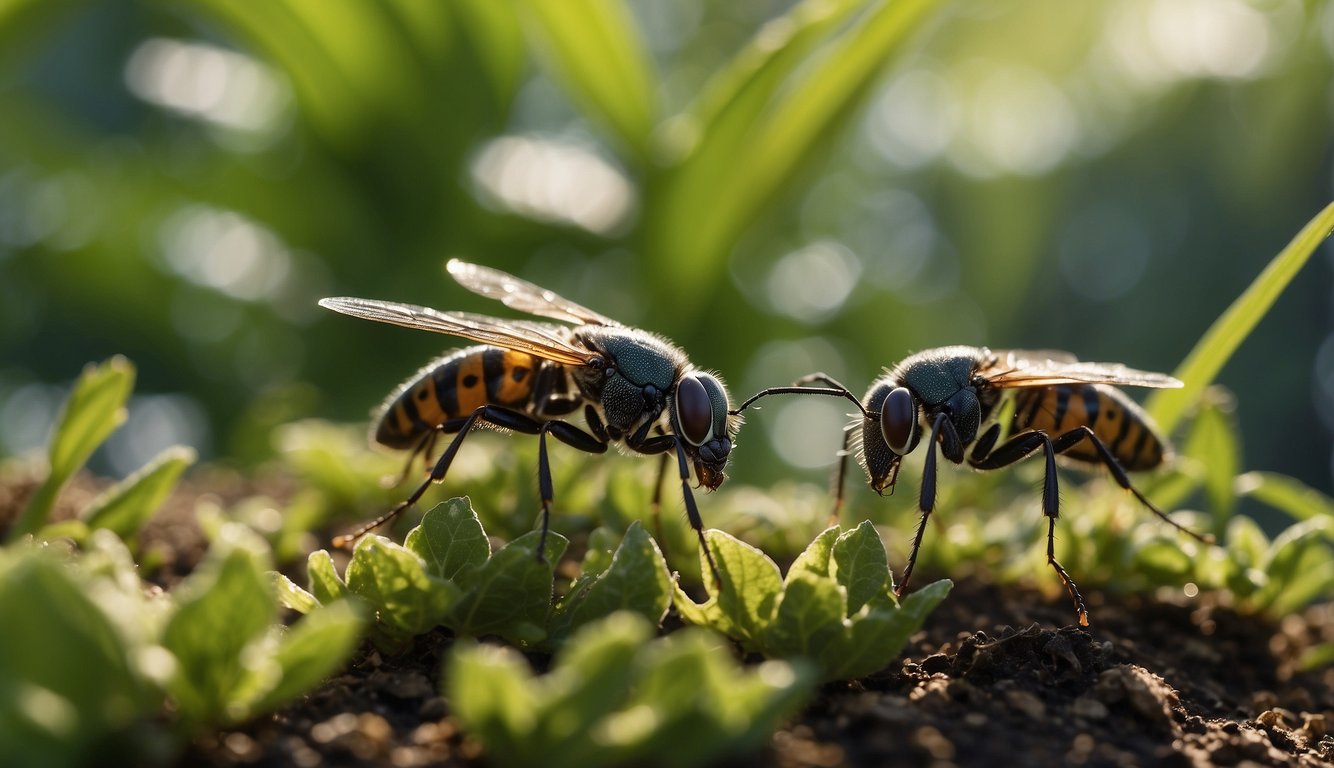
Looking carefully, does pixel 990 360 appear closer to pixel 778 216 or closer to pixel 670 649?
pixel 670 649

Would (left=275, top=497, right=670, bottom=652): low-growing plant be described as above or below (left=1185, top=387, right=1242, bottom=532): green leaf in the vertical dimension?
above

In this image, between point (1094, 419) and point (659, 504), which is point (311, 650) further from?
point (1094, 419)

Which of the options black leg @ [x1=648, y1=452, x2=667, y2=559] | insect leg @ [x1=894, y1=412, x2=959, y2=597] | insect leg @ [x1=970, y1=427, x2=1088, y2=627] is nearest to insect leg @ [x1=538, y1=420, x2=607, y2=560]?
black leg @ [x1=648, y1=452, x2=667, y2=559]

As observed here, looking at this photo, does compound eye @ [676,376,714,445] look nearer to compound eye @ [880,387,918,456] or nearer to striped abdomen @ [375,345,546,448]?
compound eye @ [880,387,918,456]

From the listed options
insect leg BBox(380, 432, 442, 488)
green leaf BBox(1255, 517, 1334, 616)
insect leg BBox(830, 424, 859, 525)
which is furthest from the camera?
insect leg BBox(380, 432, 442, 488)

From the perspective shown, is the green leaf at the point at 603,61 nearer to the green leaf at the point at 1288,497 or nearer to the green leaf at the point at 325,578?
the green leaf at the point at 1288,497

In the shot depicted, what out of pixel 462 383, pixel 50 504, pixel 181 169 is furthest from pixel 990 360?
pixel 181 169

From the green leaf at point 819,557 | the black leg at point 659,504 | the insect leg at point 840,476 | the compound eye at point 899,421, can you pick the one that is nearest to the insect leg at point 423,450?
the black leg at point 659,504
